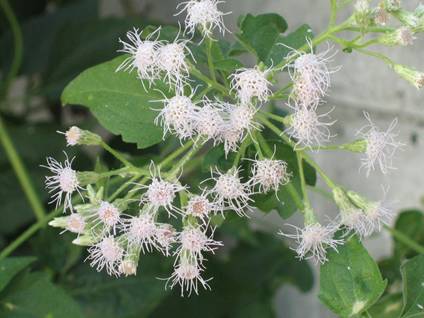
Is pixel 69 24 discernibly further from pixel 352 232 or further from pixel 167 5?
pixel 352 232

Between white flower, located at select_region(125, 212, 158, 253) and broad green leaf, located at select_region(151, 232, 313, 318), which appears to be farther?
broad green leaf, located at select_region(151, 232, 313, 318)

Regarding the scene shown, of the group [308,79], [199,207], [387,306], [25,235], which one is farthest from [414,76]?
[25,235]

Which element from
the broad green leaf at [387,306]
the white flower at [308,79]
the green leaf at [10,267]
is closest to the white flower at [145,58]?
the white flower at [308,79]

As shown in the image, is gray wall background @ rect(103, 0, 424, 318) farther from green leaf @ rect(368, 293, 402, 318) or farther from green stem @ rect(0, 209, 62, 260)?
green stem @ rect(0, 209, 62, 260)

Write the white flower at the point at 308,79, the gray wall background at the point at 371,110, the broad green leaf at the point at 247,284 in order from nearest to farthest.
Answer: the white flower at the point at 308,79 → the gray wall background at the point at 371,110 → the broad green leaf at the point at 247,284

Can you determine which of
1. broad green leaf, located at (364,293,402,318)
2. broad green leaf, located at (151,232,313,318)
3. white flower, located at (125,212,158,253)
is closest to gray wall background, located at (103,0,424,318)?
broad green leaf, located at (151,232,313,318)

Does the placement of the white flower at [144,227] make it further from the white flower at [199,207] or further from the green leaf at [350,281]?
the green leaf at [350,281]
